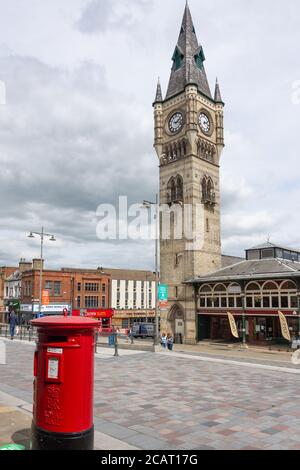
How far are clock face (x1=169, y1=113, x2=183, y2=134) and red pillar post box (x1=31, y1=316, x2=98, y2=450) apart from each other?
44316mm

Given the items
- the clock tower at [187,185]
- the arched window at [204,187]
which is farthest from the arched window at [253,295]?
the arched window at [204,187]

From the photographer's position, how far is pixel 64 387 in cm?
600

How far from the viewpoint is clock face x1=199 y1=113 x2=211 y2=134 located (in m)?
48.0

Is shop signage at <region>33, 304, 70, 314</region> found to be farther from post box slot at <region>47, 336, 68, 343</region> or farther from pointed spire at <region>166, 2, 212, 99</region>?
post box slot at <region>47, 336, 68, 343</region>

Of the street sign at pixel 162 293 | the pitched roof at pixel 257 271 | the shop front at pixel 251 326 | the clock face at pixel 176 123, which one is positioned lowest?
the shop front at pixel 251 326

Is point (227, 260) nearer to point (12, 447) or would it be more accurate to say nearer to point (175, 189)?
point (175, 189)

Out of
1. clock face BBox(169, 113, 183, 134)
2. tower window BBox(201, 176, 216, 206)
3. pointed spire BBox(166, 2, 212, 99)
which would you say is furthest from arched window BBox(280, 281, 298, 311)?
pointed spire BBox(166, 2, 212, 99)

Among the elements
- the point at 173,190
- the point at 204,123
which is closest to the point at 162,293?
the point at 173,190

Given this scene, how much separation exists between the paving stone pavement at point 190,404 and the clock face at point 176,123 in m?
35.7

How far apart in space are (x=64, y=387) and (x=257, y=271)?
1275 inches

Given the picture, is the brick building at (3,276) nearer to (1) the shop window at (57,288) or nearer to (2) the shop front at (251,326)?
(1) the shop window at (57,288)

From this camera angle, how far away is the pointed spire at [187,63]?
163 ft

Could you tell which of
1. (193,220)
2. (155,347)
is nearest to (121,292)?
(193,220)
